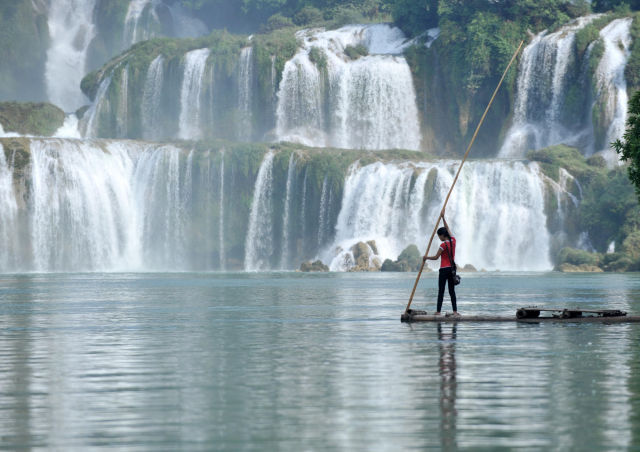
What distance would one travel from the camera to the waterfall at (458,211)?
276ft

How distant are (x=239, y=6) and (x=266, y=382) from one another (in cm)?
13494

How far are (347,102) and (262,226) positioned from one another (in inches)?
716

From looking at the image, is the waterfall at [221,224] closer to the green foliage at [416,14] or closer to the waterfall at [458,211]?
the waterfall at [458,211]

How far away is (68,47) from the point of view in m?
145

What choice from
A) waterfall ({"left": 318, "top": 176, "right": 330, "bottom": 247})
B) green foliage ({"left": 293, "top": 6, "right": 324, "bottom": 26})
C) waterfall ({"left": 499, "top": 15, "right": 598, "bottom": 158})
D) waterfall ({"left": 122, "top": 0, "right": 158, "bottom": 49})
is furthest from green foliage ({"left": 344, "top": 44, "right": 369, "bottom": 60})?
waterfall ({"left": 122, "top": 0, "right": 158, "bottom": 49})

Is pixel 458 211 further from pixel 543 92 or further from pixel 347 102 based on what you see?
pixel 347 102

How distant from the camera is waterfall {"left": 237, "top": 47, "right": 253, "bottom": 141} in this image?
107 m

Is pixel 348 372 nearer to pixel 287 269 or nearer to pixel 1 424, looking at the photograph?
pixel 1 424

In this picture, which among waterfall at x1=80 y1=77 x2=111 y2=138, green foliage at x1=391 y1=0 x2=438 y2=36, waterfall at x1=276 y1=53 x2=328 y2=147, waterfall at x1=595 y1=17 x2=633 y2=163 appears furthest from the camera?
green foliage at x1=391 y1=0 x2=438 y2=36

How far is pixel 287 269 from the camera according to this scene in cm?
8994

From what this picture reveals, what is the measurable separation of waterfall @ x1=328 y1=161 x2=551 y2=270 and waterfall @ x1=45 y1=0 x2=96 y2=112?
6181 cm

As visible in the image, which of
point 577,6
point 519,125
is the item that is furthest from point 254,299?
point 577,6

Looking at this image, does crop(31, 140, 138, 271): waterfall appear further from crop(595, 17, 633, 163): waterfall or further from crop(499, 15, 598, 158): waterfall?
crop(595, 17, 633, 163): waterfall

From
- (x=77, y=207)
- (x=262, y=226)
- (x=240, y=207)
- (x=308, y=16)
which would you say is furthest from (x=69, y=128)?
(x=308, y=16)
